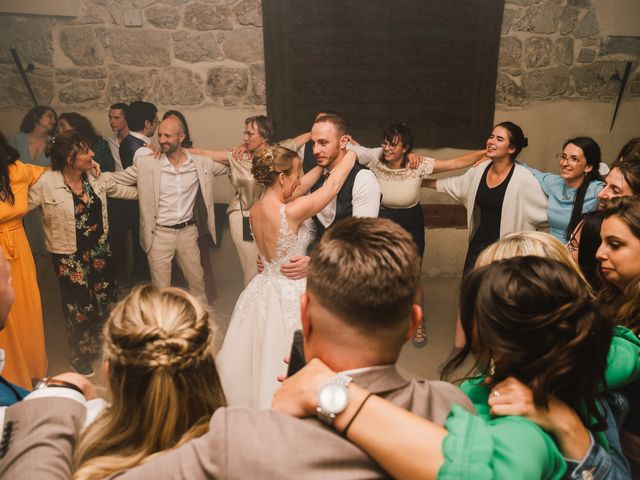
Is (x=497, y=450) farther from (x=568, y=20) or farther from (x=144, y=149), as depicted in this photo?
(x=568, y=20)

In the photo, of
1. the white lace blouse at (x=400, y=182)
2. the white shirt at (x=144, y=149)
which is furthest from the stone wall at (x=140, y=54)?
the white lace blouse at (x=400, y=182)

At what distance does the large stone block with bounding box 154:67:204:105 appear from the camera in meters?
3.27

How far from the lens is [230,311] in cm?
355

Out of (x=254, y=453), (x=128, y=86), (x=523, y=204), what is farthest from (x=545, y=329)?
(x=128, y=86)

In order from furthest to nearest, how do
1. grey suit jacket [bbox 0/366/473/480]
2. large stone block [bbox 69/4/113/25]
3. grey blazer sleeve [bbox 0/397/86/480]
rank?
large stone block [bbox 69/4/113/25] < grey blazer sleeve [bbox 0/397/86/480] < grey suit jacket [bbox 0/366/473/480]

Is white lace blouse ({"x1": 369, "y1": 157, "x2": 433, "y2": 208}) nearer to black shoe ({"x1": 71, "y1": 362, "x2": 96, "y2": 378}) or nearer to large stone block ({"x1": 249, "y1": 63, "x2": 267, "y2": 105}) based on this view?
large stone block ({"x1": 249, "y1": 63, "x2": 267, "y2": 105})

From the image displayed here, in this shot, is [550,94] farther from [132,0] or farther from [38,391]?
[38,391]

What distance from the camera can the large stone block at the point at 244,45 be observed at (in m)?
3.29

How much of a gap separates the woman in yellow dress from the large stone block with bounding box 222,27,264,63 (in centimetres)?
135

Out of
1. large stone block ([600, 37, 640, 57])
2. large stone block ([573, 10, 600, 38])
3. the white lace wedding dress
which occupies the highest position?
large stone block ([573, 10, 600, 38])

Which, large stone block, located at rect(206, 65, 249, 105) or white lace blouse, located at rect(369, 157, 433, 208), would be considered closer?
large stone block, located at rect(206, 65, 249, 105)

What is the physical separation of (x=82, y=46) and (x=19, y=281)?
1467 millimetres

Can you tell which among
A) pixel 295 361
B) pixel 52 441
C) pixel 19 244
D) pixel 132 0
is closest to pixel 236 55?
pixel 132 0

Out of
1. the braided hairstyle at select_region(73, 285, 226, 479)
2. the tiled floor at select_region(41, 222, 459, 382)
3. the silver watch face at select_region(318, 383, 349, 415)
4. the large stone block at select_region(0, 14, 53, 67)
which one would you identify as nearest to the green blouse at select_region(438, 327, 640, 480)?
the silver watch face at select_region(318, 383, 349, 415)
